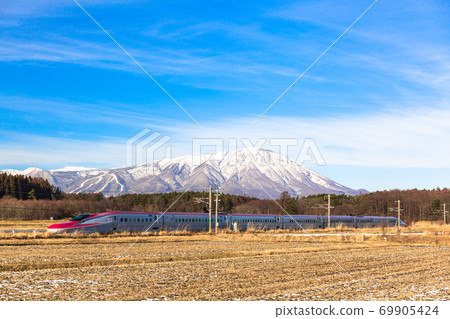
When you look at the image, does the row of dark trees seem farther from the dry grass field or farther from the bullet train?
the dry grass field

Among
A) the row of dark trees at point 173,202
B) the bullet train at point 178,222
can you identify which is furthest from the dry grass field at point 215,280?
the row of dark trees at point 173,202

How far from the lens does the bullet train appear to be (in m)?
46.0

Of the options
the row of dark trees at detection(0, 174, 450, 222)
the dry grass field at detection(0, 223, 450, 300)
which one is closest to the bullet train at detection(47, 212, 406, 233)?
the dry grass field at detection(0, 223, 450, 300)

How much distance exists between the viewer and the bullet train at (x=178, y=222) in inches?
1811

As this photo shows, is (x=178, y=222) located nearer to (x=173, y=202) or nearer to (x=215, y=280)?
(x=215, y=280)

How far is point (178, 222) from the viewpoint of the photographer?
183ft

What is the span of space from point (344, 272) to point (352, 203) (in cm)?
12944

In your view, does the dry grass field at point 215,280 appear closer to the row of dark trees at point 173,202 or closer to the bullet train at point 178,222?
the bullet train at point 178,222

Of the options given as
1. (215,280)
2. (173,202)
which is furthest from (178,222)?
(173,202)

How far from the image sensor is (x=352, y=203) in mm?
143250

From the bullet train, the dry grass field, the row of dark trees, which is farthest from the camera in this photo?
the row of dark trees
